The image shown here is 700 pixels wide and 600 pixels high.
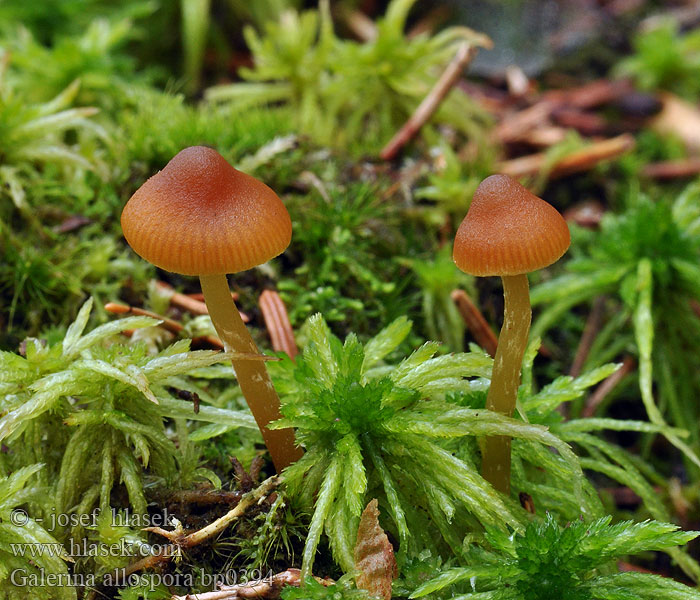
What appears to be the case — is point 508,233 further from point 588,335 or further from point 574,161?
point 574,161

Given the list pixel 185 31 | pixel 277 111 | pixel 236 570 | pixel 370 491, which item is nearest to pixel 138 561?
pixel 236 570

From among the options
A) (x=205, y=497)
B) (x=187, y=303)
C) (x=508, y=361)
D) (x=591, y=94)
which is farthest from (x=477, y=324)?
(x=591, y=94)

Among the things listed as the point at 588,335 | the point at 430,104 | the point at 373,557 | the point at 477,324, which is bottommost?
the point at 588,335

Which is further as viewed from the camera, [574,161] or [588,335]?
[574,161]

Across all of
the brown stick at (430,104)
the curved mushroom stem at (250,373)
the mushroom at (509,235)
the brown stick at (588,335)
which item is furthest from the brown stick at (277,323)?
the brown stick at (588,335)

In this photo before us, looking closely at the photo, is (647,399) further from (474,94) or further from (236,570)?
(474,94)

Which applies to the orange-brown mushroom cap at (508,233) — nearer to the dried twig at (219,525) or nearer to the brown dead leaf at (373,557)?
the brown dead leaf at (373,557)

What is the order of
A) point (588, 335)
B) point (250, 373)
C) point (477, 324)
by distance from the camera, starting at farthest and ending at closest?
1. point (588, 335)
2. point (477, 324)
3. point (250, 373)
